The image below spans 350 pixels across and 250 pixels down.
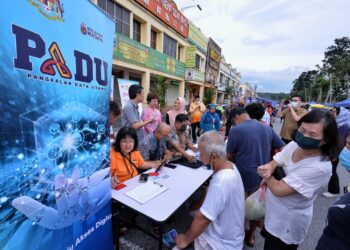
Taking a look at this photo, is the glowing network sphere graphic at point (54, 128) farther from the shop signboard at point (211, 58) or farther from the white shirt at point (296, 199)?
the shop signboard at point (211, 58)

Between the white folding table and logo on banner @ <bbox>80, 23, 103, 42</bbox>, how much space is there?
4.32 feet

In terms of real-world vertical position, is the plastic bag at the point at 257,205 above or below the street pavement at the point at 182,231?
above

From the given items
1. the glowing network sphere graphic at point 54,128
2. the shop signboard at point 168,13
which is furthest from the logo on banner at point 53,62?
the shop signboard at point 168,13

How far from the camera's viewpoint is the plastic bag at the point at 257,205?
1.58 meters

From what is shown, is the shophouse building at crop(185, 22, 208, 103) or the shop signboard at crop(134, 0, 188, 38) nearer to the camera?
the shop signboard at crop(134, 0, 188, 38)

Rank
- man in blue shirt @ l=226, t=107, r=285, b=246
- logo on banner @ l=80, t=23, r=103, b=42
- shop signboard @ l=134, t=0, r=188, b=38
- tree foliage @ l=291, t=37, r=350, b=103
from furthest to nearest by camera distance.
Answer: tree foliage @ l=291, t=37, r=350, b=103, shop signboard @ l=134, t=0, r=188, b=38, man in blue shirt @ l=226, t=107, r=285, b=246, logo on banner @ l=80, t=23, r=103, b=42

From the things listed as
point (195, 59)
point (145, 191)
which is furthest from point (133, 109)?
point (195, 59)

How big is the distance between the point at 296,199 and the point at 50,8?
1.82 meters

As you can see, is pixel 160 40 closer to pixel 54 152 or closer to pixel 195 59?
pixel 195 59

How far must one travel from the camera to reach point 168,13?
1009 cm

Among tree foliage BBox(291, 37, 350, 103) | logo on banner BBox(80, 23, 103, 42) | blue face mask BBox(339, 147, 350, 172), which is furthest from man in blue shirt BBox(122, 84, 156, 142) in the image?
tree foliage BBox(291, 37, 350, 103)

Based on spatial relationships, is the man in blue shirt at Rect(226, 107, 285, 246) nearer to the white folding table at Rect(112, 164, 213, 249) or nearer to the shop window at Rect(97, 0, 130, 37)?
the white folding table at Rect(112, 164, 213, 249)

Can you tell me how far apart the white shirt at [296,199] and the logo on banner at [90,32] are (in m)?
1.57

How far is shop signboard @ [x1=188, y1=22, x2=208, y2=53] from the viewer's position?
13.2m
